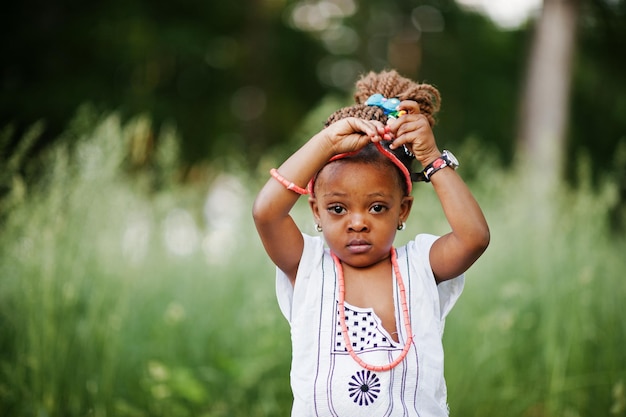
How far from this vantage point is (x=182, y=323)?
3666 mm

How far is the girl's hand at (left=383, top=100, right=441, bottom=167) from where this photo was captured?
1.88 metres

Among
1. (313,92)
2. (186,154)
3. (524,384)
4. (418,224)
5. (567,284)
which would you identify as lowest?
(524,384)

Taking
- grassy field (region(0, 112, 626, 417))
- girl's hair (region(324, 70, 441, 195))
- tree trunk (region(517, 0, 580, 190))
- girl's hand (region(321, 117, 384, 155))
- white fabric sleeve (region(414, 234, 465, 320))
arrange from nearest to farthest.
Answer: girl's hand (region(321, 117, 384, 155)) < girl's hair (region(324, 70, 441, 195)) < white fabric sleeve (region(414, 234, 465, 320)) < grassy field (region(0, 112, 626, 417)) < tree trunk (region(517, 0, 580, 190))

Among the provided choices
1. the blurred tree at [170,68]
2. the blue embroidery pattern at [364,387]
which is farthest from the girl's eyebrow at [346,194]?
the blurred tree at [170,68]

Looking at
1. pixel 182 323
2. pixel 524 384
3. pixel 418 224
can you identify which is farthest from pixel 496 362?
pixel 182 323

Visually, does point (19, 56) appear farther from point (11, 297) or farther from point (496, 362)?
point (496, 362)

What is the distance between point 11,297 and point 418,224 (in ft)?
8.53

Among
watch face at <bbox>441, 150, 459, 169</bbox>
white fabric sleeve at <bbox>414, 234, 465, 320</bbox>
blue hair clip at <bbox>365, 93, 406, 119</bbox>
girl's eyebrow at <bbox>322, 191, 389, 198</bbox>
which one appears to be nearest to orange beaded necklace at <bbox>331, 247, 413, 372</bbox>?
white fabric sleeve at <bbox>414, 234, 465, 320</bbox>

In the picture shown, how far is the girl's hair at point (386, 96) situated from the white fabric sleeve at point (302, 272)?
0.32 metres

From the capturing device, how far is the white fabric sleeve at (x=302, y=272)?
6.61 ft

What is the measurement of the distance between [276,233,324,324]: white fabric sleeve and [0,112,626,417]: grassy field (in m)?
1.10

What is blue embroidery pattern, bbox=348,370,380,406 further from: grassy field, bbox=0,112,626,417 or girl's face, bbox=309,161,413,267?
grassy field, bbox=0,112,626,417

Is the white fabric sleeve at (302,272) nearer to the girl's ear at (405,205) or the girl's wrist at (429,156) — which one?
the girl's ear at (405,205)

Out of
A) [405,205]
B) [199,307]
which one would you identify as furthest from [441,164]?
[199,307]
